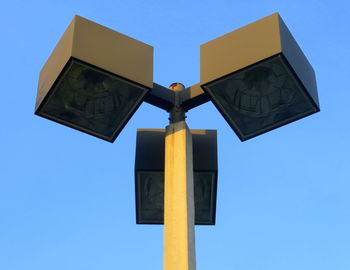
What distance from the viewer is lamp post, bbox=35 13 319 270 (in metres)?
13.9

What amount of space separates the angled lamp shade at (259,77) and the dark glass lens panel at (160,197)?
79.7 inches

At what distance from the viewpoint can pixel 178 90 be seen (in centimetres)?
1642

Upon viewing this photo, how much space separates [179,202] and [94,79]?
11.2 ft

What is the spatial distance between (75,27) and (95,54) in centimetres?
73

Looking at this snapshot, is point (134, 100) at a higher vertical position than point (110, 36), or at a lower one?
lower

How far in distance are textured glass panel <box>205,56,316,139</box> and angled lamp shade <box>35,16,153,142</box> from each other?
1.76 m

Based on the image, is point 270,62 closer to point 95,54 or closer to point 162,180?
point 95,54

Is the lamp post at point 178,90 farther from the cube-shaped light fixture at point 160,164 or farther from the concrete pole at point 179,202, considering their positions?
the cube-shaped light fixture at point 160,164

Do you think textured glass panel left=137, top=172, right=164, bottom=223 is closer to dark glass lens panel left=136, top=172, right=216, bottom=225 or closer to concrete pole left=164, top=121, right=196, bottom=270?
dark glass lens panel left=136, top=172, right=216, bottom=225

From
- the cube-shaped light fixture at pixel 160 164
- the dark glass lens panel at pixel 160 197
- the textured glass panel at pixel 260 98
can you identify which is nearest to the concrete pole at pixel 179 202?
the textured glass panel at pixel 260 98

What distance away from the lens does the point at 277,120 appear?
15.8 metres

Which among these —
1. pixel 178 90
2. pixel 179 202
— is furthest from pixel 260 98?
pixel 179 202

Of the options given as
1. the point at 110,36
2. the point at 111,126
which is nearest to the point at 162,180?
the point at 111,126

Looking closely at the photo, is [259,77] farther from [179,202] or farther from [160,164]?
[160,164]
